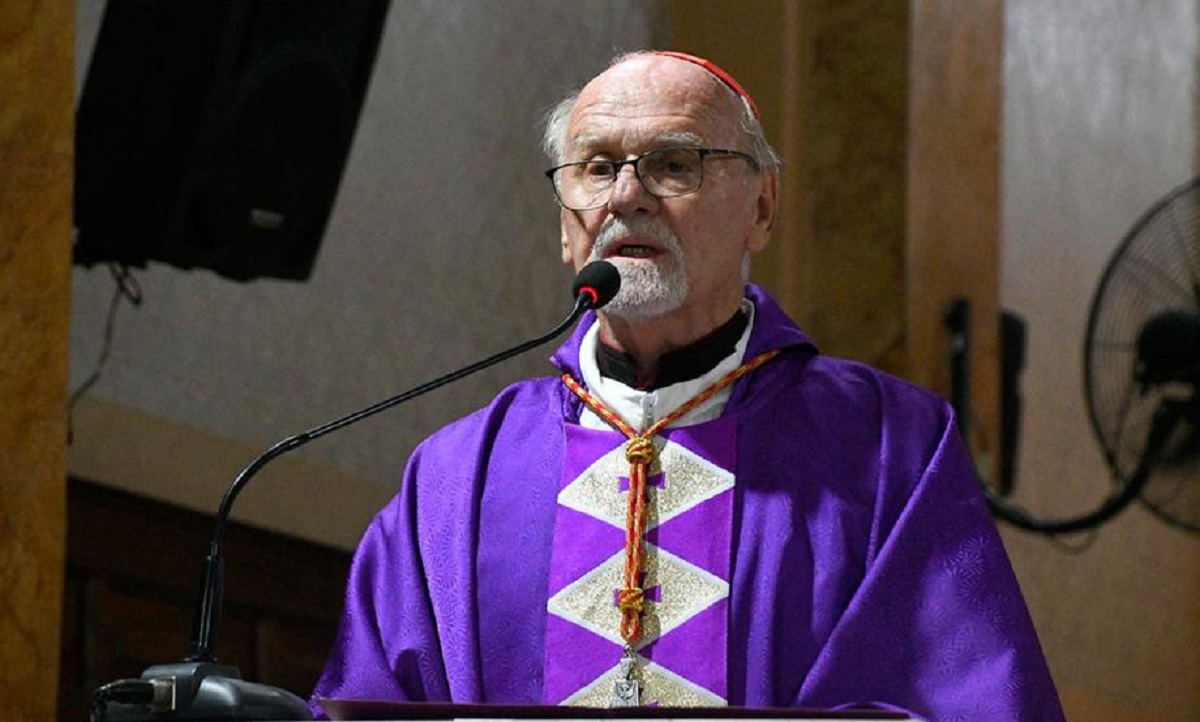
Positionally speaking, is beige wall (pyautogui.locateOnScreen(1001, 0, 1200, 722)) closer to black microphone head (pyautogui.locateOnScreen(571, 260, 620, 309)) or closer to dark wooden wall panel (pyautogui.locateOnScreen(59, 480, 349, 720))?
dark wooden wall panel (pyautogui.locateOnScreen(59, 480, 349, 720))

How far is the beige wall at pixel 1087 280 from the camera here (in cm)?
805

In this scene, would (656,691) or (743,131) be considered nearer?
(656,691)

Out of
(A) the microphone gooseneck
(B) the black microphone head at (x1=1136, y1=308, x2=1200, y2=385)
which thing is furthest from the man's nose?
(B) the black microphone head at (x1=1136, y1=308, x2=1200, y2=385)

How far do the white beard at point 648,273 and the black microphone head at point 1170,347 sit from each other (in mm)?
2883

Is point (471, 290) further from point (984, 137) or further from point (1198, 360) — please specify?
point (1198, 360)

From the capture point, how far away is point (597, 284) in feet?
9.78

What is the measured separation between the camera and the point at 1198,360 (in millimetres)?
6039

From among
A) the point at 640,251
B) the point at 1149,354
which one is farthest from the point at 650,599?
the point at 1149,354

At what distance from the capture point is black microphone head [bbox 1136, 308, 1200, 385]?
19.6 feet

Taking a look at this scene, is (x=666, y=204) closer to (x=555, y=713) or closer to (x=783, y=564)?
(x=783, y=564)

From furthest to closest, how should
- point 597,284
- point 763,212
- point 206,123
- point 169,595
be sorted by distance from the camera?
point 169,595 < point 206,123 < point 763,212 < point 597,284

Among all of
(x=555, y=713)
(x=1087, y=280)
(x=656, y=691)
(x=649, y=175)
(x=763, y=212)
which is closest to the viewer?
(x=555, y=713)

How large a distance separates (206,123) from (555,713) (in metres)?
2.60

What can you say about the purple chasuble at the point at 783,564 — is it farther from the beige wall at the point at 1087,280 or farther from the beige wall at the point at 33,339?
the beige wall at the point at 1087,280
